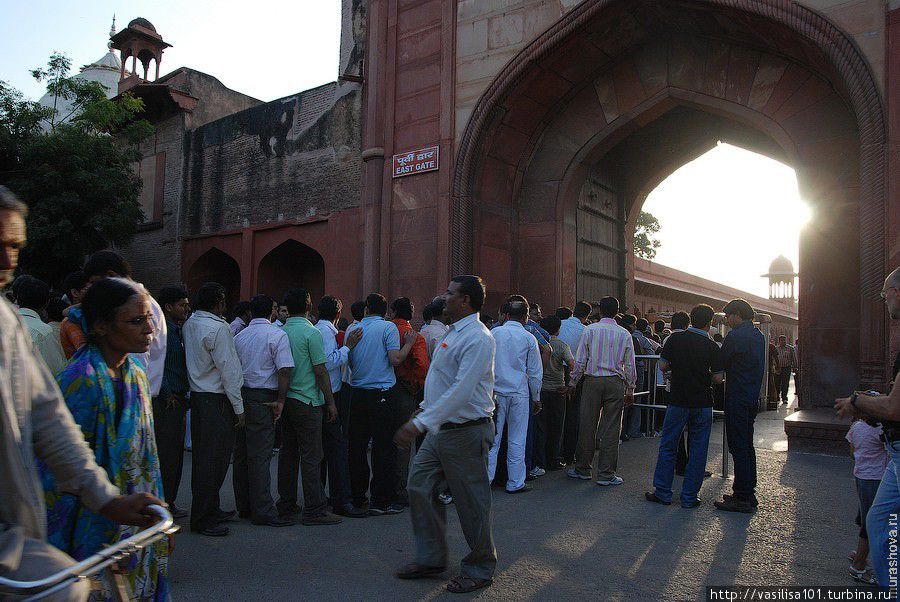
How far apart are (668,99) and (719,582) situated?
326 inches

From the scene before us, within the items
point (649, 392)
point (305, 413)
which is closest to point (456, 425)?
point (305, 413)

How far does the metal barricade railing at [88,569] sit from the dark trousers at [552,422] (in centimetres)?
533

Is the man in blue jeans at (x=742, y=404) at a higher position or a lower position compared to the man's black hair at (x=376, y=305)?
lower

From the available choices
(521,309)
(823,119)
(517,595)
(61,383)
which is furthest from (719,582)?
(823,119)

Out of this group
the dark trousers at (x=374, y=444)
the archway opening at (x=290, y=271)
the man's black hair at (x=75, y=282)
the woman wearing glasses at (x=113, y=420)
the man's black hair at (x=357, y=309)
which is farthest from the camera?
the archway opening at (x=290, y=271)

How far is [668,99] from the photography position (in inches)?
409

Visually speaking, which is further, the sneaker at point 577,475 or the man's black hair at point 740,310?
the sneaker at point 577,475

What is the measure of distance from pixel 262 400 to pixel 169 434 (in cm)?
64

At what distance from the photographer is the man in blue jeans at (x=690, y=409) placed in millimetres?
5398

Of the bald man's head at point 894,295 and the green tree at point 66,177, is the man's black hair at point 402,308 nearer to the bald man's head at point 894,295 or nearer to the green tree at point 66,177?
the bald man's head at point 894,295

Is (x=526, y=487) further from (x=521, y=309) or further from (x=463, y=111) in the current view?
(x=463, y=111)

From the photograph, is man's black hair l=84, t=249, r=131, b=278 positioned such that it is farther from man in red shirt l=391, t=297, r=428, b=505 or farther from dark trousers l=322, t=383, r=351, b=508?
man in red shirt l=391, t=297, r=428, b=505

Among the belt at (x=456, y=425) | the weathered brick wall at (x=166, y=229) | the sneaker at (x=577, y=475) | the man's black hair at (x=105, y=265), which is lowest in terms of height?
the sneaker at (x=577, y=475)

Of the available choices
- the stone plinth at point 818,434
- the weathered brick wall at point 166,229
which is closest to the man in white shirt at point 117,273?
the stone plinth at point 818,434
